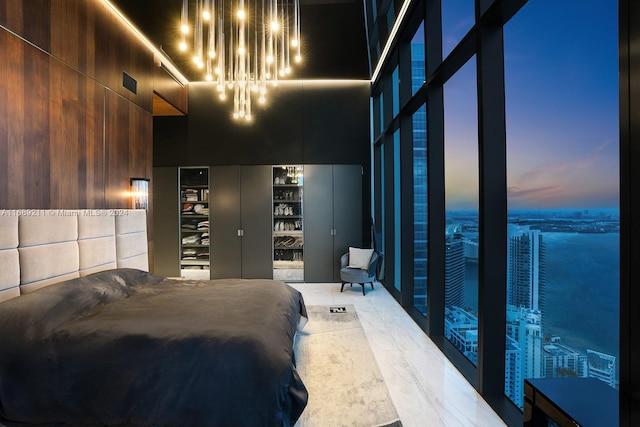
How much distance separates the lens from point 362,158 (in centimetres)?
599

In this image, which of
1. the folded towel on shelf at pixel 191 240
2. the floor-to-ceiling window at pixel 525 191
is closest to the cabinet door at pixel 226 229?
the folded towel on shelf at pixel 191 240

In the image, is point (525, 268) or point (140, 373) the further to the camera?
point (525, 268)

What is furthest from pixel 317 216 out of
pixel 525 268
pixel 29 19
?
pixel 29 19

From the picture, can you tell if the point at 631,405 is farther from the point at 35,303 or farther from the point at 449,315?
the point at 35,303

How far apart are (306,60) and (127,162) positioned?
9.77 ft

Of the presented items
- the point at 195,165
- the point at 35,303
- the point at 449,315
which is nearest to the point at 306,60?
the point at 195,165

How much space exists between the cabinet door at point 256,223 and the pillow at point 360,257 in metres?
1.50

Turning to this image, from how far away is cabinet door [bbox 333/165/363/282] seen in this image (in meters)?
5.93

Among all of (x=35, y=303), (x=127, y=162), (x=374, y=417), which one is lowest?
(x=374, y=417)

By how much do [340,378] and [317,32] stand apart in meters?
4.18

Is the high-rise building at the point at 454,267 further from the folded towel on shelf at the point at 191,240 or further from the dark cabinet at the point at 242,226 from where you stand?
the folded towel on shelf at the point at 191,240

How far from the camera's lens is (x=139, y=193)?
401cm

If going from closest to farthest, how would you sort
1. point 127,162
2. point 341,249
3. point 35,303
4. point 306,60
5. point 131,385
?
point 131,385 → point 35,303 → point 127,162 → point 306,60 → point 341,249

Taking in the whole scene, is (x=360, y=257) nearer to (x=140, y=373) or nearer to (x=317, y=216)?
(x=317, y=216)
